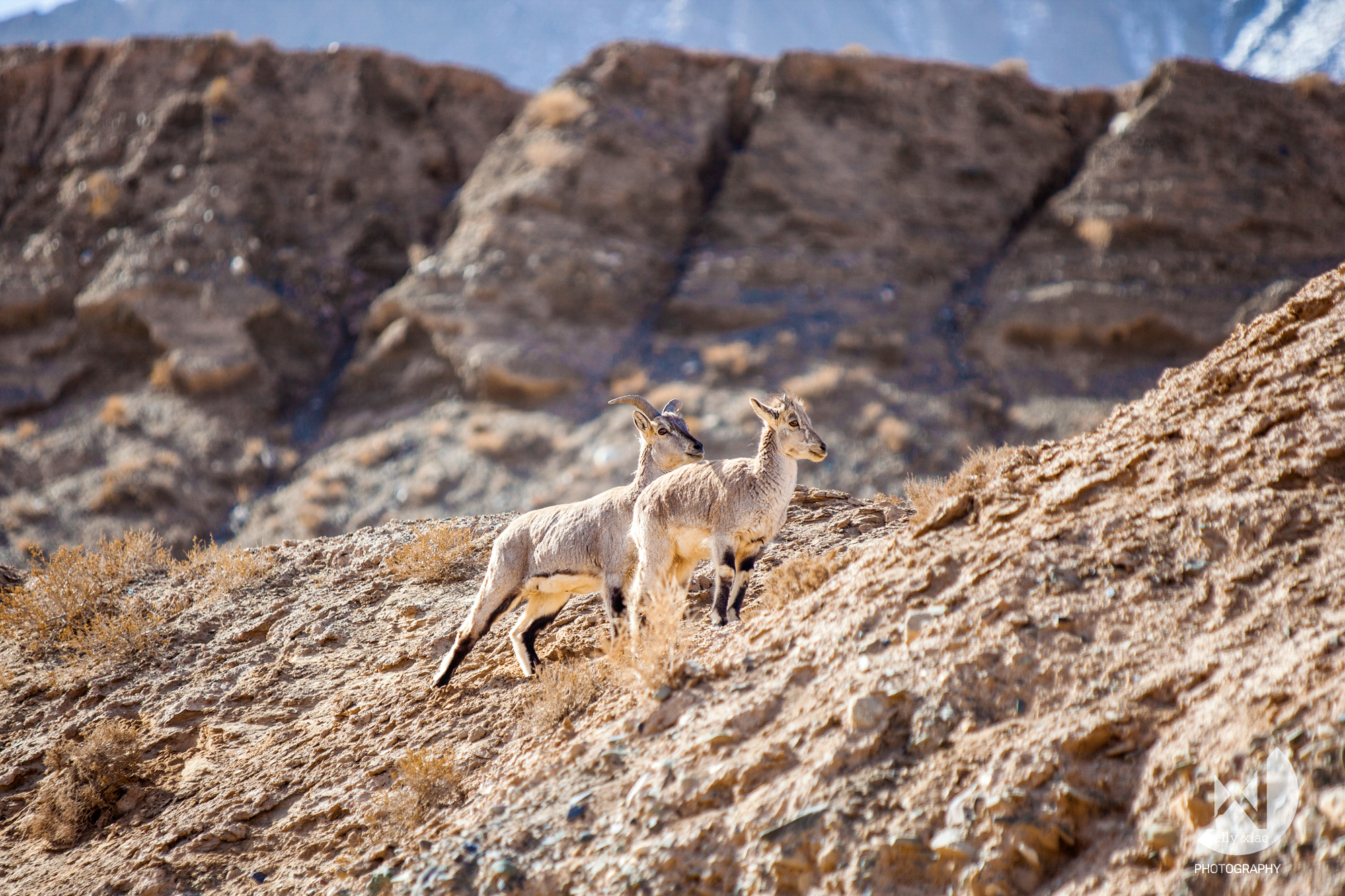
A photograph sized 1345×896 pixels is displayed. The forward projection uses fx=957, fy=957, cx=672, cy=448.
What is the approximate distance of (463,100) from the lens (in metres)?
28.9

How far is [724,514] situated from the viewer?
6.49 metres

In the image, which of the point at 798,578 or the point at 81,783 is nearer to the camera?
the point at 798,578

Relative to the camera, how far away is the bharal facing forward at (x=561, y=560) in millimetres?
7121

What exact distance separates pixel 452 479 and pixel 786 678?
16110mm

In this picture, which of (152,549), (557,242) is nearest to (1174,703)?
(152,549)

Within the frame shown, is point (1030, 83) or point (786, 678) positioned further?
point (1030, 83)

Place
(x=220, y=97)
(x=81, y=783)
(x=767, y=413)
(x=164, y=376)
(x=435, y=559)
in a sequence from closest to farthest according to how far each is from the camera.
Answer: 1. (x=767, y=413)
2. (x=81, y=783)
3. (x=435, y=559)
4. (x=164, y=376)
5. (x=220, y=97)

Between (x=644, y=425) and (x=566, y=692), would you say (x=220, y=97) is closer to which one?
(x=644, y=425)

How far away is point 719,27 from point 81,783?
84.7m

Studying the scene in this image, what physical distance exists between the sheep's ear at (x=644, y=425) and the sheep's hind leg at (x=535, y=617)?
145 centimetres

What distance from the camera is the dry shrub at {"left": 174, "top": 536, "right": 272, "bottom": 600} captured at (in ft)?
32.7

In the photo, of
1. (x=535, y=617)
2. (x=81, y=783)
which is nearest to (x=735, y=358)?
(x=535, y=617)

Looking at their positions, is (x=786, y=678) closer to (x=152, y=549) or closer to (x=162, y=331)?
(x=152, y=549)

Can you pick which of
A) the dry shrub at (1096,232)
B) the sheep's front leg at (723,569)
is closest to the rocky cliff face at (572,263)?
the dry shrub at (1096,232)
